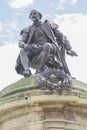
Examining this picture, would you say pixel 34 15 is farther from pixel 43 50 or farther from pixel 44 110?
pixel 44 110

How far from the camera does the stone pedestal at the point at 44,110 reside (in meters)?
15.2

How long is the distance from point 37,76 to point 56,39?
2.29 meters

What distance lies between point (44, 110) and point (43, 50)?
2.32 m

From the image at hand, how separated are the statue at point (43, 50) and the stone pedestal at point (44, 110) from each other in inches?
28.3

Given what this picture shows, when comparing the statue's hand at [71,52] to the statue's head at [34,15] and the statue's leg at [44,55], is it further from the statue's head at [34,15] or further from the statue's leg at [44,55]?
the statue's head at [34,15]

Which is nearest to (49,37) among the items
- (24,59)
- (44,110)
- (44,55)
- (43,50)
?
(43,50)

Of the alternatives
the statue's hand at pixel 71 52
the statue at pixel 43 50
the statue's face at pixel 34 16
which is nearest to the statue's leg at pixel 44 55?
the statue at pixel 43 50

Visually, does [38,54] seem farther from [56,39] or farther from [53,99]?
[53,99]

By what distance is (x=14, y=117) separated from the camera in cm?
1555

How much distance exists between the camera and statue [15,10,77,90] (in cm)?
1660

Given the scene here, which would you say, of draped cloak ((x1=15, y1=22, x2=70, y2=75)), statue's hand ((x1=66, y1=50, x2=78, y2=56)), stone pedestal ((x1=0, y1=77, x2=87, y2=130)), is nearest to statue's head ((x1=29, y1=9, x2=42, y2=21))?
draped cloak ((x1=15, y1=22, x2=70, y2=75))

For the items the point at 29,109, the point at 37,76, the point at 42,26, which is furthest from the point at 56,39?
the point at 29,109

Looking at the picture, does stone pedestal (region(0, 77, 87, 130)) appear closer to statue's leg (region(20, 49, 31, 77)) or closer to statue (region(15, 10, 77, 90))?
statue (region(15, 10, 77, 90))

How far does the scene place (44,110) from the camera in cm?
1538
